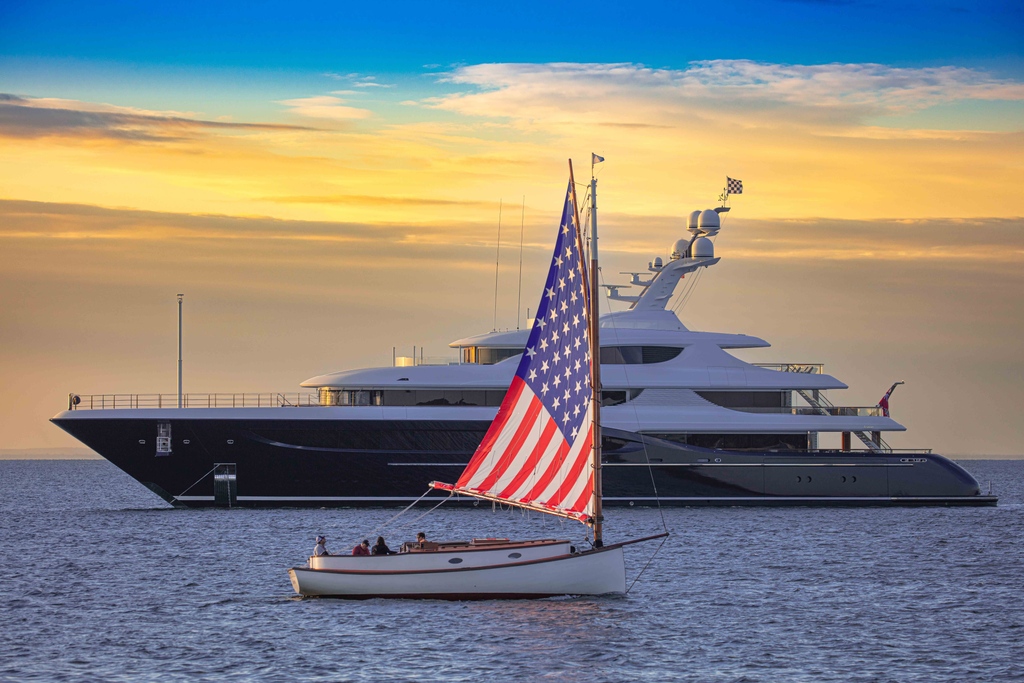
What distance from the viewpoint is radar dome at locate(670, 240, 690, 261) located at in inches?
2169

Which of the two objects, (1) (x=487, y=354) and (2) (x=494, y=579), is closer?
(2) (x=494, y=579)

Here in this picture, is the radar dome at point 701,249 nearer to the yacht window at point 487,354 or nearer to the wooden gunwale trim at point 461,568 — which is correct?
the yacht window at point 487,354

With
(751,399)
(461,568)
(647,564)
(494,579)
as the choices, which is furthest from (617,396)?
(461,568)

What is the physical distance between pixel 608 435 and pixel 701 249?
10.2m

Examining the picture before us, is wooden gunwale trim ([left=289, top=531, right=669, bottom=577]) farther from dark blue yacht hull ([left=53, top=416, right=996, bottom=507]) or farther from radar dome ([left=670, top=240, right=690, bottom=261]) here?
radar dome ([left=670, top=240, right=690, bottom=261])

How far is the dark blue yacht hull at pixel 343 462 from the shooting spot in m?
47.5

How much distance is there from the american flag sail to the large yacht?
63.1 feet

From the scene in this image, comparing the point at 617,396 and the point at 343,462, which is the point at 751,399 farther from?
the point at 343,462

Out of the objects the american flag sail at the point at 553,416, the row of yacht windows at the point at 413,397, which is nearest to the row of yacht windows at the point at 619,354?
the row of yacht windows at the point at 413,397

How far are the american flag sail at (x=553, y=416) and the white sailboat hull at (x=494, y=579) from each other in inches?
37.9

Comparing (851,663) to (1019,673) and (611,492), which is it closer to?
(1019,673)

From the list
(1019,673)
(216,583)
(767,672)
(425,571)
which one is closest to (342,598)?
(425,571)

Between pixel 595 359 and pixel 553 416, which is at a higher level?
pixel 595 359

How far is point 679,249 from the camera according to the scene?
2173 inches
